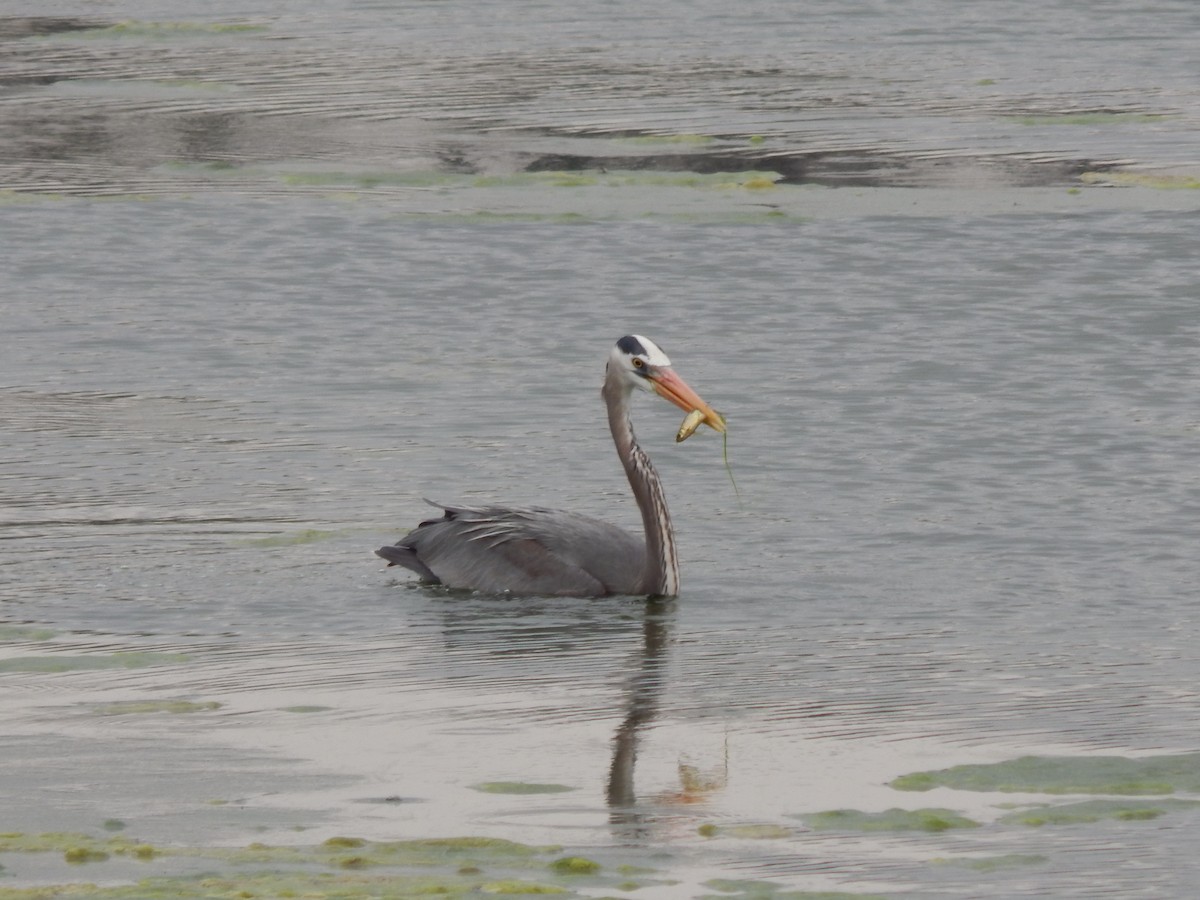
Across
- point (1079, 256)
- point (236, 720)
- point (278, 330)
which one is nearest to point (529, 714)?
point (236, 720)

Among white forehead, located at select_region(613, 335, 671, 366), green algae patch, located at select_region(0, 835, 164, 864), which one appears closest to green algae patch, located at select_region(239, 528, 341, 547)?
white forehead, located at select_region(613, 335, 671, 366)

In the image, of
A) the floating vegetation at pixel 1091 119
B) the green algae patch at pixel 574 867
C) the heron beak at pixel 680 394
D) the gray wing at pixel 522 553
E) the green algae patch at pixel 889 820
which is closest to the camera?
the green algae patch at pixel 574 867

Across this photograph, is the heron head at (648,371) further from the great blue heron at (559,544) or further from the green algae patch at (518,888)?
the green algae patch at (518,888)

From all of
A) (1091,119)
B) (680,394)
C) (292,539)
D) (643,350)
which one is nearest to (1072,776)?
(680,394)

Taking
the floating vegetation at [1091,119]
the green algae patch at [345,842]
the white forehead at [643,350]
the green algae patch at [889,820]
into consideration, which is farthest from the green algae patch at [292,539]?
the floating vegetation at [1091,119]

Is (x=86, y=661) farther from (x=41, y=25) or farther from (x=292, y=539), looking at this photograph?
(x=41, y=25)

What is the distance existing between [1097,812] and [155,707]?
11.6 feet

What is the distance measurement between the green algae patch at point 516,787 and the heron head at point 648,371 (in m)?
3.19

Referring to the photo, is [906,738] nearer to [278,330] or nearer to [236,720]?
[236,720]

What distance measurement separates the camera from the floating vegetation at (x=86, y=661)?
973 cm

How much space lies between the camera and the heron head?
11.1 metres

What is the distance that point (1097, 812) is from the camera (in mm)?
7852

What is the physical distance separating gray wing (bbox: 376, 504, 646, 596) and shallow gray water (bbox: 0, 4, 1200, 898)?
15cm

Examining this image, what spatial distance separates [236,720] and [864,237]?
11.3 m
